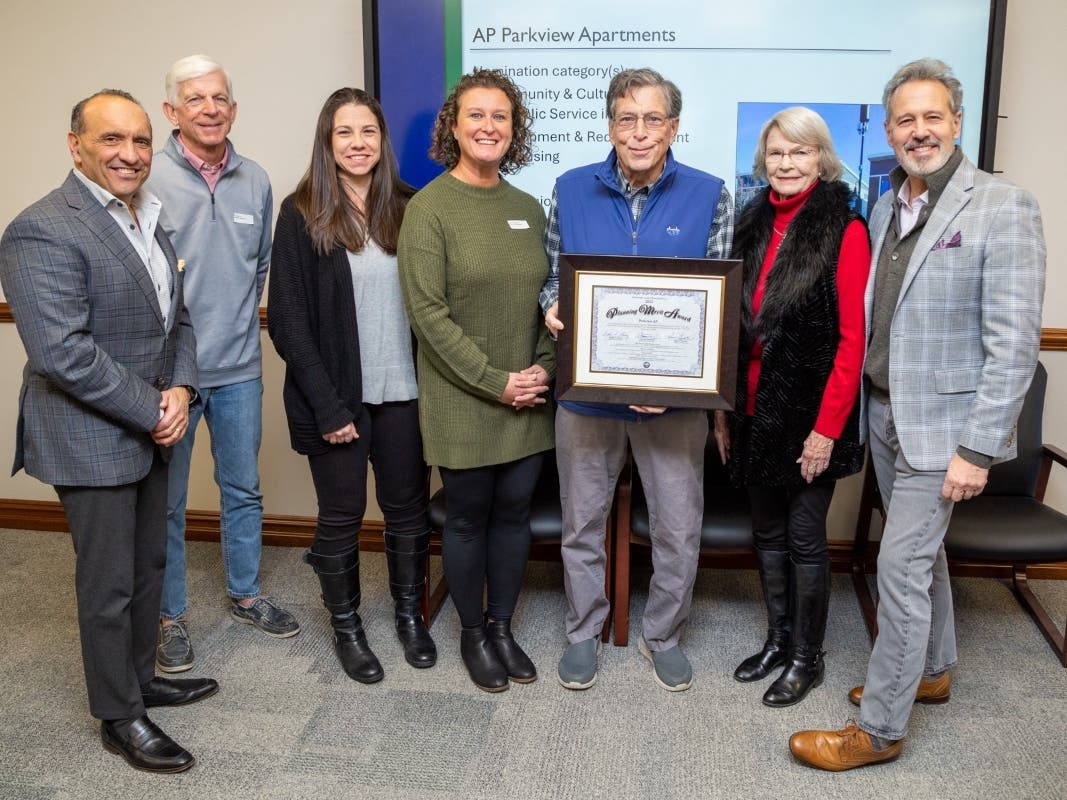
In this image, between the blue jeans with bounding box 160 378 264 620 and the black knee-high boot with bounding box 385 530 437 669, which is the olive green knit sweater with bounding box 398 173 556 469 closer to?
the black knee-high boot with bounding box 385 530 437 669

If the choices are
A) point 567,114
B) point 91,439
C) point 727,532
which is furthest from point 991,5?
point 91,439

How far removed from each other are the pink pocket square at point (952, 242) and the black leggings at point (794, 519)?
69 cm

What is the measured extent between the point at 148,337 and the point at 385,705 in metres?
1.14

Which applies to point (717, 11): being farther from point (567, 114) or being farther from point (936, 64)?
point (936, 64)

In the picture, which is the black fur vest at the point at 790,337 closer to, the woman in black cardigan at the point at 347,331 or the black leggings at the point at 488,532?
the black leggings at the point at 488,532

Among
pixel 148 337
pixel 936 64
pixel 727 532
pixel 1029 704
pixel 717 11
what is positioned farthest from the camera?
pixel 717 11

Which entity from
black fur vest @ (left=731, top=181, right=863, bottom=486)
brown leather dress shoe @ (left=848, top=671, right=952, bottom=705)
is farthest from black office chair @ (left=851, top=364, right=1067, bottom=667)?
black fur vest @ (left=731, top=181, right=863, bottom=486)

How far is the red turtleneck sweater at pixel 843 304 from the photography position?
217cm

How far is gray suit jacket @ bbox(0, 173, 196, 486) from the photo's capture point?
6.29 ft

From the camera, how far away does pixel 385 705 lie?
8.11 feet

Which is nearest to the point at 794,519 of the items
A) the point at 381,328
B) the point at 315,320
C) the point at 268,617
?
the point at 381,328

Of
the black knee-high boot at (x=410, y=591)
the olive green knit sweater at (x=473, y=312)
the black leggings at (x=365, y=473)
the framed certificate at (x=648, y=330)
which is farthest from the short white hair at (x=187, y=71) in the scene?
the black knee-high boot at (x=410, y=591)

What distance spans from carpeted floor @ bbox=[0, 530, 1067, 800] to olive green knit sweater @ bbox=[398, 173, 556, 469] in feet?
2.29

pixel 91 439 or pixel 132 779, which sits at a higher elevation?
pixel 91 439
